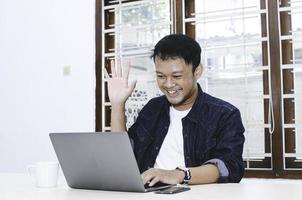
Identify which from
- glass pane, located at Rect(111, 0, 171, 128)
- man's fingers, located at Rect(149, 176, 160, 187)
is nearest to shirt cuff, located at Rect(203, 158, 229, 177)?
man's fingers, located at Rect(149, 176, 160, 187)

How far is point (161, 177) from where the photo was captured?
1298mm

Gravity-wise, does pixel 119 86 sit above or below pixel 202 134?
above

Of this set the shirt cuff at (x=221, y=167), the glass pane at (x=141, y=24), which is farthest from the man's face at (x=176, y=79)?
the glass pane at (x=141, y=24)

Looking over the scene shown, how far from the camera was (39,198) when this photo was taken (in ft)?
3.74

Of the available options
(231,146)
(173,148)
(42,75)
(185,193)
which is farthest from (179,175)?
(42,75)

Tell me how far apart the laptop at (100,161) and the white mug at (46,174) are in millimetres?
72

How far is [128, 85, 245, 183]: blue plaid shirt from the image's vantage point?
1.61m

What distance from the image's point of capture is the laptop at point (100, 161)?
1184 millimetres

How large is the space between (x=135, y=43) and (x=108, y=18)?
0.35 metres

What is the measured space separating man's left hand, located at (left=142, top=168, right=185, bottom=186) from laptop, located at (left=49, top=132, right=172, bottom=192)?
0.07 ft

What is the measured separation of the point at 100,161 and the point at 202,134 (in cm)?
66

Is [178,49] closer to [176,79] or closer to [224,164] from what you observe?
[176,79]

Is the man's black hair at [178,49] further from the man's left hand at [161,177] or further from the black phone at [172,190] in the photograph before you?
the black phone at [172,190]

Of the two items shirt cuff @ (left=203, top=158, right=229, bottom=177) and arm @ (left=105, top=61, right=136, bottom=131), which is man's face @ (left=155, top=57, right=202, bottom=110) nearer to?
arm @ (left=105, top=61, right=136, bottom=131)
